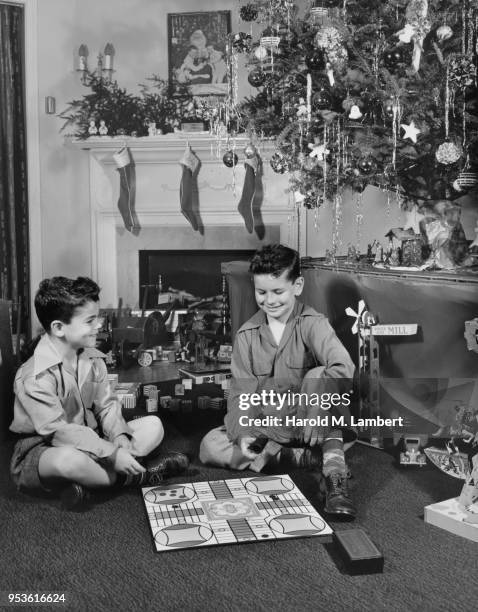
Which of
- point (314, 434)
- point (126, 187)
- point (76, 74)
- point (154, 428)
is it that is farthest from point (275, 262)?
point (76, 74)

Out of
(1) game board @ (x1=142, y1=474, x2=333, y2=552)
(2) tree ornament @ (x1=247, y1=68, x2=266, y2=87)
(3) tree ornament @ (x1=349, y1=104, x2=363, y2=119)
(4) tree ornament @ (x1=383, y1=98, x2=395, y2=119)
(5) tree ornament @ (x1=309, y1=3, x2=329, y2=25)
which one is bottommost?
(1) game board @ (x1=142, y1=474, x2=333, y2=552)

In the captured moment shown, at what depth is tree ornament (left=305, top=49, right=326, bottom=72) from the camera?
254cm

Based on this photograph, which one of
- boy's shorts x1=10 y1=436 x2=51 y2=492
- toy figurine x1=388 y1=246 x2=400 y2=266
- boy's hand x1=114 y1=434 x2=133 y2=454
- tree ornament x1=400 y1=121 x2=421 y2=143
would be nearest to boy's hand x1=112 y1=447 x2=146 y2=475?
boy's hand x1=114 y1=434 x2=133 y2=454

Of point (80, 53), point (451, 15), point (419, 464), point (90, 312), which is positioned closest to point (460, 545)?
point (419, 464)

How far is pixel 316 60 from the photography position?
2559 mm

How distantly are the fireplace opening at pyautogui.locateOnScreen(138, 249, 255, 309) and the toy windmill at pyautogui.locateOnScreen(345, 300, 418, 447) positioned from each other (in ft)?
6.29

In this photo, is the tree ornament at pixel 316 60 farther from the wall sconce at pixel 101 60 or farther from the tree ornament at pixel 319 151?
the wall sconce at pixel 101 60

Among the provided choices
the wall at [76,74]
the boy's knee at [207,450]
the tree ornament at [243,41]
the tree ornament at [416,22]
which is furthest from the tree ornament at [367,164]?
the wall at [76,74]

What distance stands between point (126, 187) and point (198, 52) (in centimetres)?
95

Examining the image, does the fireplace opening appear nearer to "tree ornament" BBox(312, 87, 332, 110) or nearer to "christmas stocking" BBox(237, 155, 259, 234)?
"christmas stocking" BBox(237, 155, 259, 234)

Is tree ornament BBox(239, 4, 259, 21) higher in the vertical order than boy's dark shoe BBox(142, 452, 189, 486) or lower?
higher

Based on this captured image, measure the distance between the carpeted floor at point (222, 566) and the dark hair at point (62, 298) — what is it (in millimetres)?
A: 571

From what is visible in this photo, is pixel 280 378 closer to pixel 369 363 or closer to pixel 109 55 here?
pixel 369 363

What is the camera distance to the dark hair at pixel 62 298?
80.9 inches
